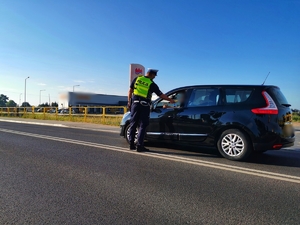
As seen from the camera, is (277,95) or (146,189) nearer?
(146,189)

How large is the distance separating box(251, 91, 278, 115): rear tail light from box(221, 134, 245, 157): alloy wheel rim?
0.65m

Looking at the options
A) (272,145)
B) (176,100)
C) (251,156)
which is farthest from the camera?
(176,100)

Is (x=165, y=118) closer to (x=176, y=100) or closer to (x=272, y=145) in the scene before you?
(x=176, y=100)

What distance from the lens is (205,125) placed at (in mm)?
5785

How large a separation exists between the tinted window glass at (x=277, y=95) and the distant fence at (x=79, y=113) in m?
10.9

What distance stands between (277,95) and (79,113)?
16019 mm

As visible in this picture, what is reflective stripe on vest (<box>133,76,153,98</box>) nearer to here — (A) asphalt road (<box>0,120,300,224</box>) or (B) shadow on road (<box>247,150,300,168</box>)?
(A) asphalt road (<box>0,120,300,224</box>)

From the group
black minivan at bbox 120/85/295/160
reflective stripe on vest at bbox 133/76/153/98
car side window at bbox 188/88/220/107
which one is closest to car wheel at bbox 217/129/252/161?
black minivan at bbox 120/85/295/160

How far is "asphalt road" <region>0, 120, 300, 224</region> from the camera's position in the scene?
2.81 m

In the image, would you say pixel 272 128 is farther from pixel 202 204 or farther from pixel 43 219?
pixel 43 219

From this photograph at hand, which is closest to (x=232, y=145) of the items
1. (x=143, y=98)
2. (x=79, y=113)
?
(x=143, y=98)

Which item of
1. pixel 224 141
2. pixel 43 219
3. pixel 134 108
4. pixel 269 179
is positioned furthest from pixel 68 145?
pixel 269 179

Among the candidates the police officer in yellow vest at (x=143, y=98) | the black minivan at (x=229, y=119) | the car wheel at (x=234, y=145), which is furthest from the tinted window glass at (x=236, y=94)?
the police officer in yellow vest at (x=143, y=98)

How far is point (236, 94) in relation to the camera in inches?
221
